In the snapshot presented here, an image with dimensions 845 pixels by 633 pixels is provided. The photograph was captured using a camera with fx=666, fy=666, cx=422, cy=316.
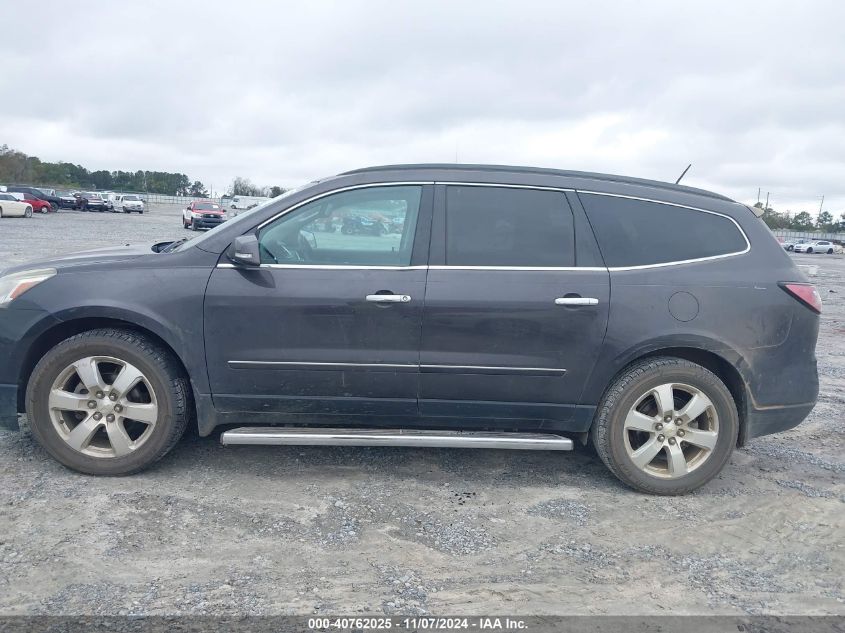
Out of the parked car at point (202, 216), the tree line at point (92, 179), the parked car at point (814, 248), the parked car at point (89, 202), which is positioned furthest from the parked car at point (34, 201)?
the parked car at point (814, 248)

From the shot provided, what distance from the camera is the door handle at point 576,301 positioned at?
12.4 ft

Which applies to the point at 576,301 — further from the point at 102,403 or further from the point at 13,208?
the point at 13,208

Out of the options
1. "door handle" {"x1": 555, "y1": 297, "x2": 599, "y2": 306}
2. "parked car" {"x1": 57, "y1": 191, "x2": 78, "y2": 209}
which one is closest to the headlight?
A: "door handle" {"x1": 555, "y1": 297, "x2": 599, "y2": 306}

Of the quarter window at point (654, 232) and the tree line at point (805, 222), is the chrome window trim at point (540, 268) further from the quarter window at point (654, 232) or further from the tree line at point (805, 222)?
the tree line at point (805, 222)

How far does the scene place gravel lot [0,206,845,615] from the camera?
2.84 meters

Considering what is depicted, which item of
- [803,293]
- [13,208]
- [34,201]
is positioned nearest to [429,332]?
[803,293]

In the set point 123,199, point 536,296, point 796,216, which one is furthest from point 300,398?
point 796,216

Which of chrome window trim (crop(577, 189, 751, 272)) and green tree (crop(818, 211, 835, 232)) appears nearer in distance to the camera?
chrome window trim (crop(577, 189, 751, 272))

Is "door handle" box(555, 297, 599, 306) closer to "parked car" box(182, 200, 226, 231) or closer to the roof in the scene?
the roof

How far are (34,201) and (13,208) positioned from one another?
5816 mm

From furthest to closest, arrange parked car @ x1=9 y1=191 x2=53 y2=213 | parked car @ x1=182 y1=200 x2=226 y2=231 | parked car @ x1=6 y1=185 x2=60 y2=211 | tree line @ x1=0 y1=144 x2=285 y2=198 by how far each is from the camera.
Answer: 1. tree line @ x1=0 y1=144 x2=285 y2=198
2. parked car @ x1=6 y1=185 x2=60 y2=211
3. parked car @ x1=9 y1=191 x2=53 y2=213
4. parked car @ x1=182 y1=200 x2=226 y2=231

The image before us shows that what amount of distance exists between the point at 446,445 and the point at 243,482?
1.21 metres

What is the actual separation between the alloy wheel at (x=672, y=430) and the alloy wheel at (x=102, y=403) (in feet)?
9.19

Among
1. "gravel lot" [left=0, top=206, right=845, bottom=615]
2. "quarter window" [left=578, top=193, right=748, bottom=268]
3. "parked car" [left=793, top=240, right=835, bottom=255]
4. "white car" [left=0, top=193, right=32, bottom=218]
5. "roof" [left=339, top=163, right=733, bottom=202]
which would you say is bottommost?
"parked car" [left=793, top=240, right=835, bottom=255]
